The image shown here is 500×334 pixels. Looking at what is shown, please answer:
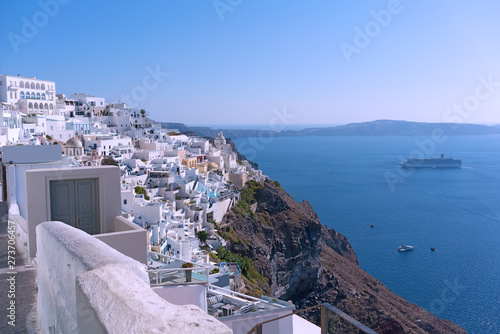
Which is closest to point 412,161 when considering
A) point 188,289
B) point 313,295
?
point 313,295

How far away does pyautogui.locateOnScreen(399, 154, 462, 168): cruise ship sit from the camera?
5781 centimetres

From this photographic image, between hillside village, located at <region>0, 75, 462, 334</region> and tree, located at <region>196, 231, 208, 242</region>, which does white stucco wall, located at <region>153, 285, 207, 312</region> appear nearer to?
hillside village, located at <region>0, 75, 462, 334</region>

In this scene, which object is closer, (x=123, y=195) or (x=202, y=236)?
(x=123, y=195)

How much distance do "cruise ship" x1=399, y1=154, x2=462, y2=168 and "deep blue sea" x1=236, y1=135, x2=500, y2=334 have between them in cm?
140

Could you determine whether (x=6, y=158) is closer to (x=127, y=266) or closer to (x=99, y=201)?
(x=99, y=201)

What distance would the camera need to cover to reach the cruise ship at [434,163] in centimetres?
5781

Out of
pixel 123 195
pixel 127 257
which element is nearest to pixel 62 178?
pixel 127 257

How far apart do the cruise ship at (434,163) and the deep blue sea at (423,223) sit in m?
1.40

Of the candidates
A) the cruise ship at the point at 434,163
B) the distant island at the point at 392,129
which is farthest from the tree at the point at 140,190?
the distant island at the point at 392,129

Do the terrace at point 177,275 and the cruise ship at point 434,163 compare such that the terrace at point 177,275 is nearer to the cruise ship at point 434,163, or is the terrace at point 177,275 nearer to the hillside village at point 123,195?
the hillside village at point 123,195

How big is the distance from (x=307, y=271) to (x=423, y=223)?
14000mm

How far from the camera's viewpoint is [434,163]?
58.4 metres

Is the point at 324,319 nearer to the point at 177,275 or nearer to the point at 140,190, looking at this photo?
the point at 177,275

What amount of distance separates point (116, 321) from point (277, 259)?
19.5 meters
